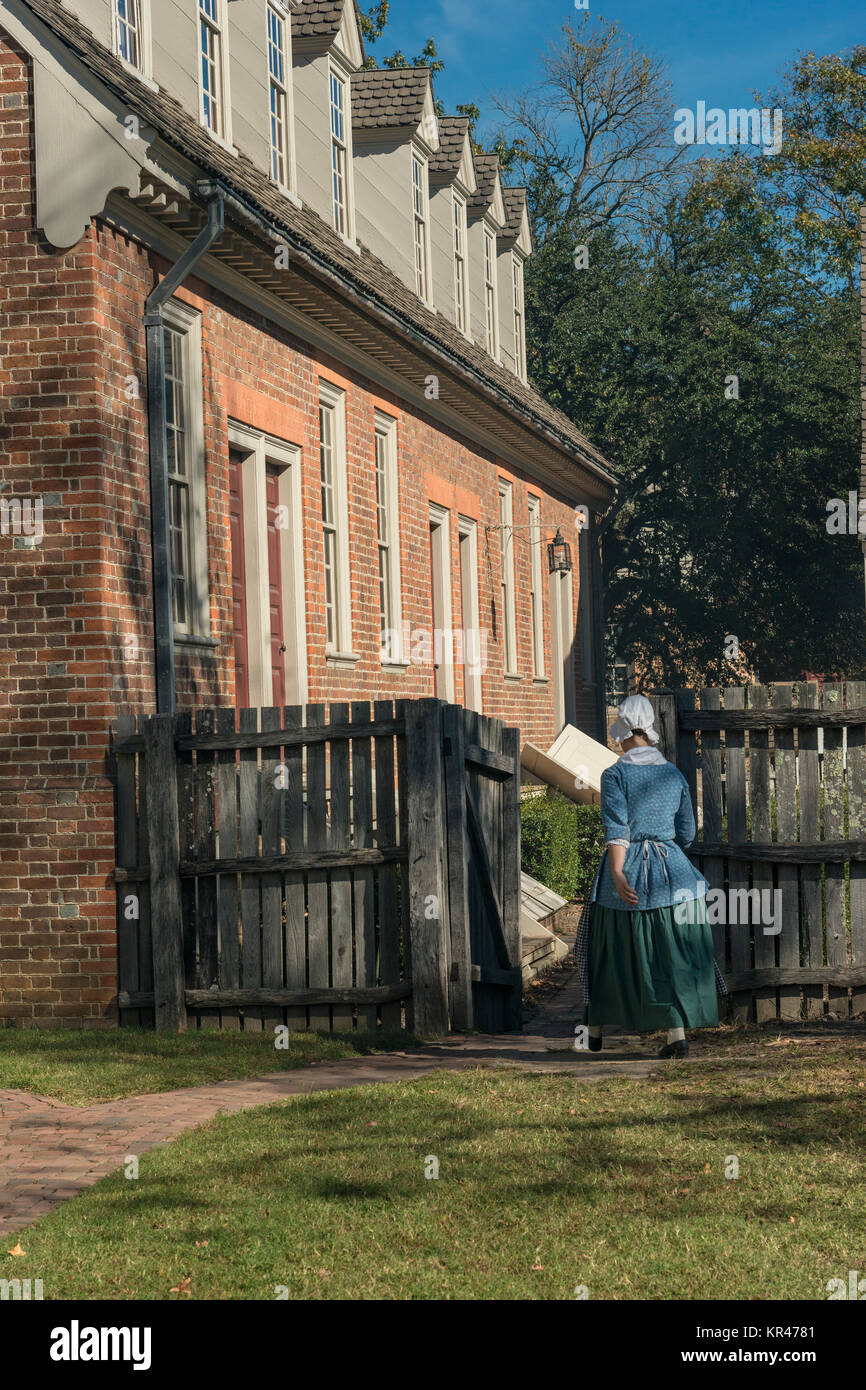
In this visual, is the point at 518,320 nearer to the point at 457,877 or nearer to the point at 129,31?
the point at 129,31

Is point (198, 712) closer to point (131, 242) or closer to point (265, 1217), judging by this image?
point (131, 242)

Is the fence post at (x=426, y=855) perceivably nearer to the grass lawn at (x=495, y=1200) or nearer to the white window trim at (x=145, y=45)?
the grass lawn at (x=495, y=1200)

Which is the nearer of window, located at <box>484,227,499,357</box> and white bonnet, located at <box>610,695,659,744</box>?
white bonnet, located at <box>610,695,659,744</box>

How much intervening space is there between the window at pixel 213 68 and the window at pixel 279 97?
109cm

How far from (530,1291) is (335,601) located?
10367mm

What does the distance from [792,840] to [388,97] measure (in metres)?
12.5

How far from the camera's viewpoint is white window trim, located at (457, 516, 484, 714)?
19.0 meters

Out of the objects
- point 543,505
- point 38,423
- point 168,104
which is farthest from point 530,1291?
point 543,505

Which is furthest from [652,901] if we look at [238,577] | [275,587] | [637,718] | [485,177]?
[485,177]

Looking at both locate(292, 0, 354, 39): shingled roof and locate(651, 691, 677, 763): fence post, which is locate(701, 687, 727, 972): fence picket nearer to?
locate(651, 691, 677, 763): fence post

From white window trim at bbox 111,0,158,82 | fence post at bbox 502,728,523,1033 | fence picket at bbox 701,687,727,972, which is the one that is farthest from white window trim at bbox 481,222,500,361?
fence picket at bbox 701,687,727,972

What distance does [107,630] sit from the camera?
9.25 meters

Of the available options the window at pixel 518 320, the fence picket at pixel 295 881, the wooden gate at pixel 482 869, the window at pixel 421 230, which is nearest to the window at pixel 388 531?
the window at pixel 421 230

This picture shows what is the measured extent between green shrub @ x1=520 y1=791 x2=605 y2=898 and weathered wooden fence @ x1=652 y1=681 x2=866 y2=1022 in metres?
6.10
